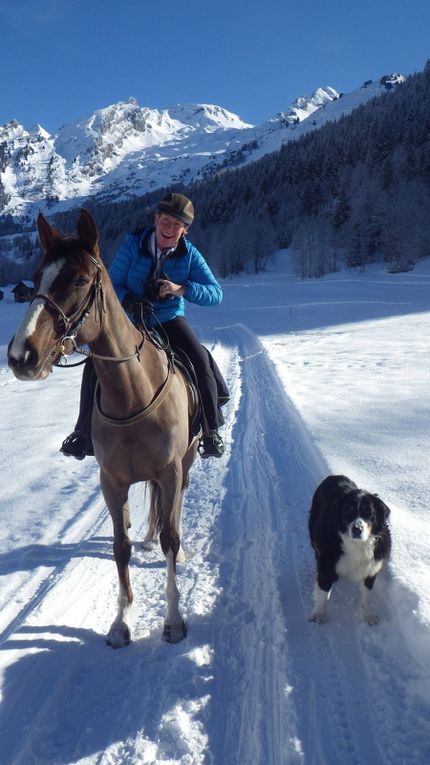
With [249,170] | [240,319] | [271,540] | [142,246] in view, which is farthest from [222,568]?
[249,170]

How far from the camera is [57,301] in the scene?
8.64 ft

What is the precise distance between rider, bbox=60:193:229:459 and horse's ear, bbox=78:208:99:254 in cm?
118

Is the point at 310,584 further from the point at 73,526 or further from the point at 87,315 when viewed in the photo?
the point at 87,315

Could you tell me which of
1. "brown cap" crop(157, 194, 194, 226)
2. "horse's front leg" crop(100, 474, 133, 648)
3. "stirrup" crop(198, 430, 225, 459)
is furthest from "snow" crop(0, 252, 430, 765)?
"brown cap" crop(157, 194, 194, 226)

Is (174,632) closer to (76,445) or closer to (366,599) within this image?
(366,599)

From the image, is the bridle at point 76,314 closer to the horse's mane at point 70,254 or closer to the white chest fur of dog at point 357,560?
the horse's mane at point 70,254

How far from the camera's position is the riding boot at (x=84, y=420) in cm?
423

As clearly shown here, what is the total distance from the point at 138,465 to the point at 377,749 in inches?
90.0

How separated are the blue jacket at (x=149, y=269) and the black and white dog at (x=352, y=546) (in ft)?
6.96

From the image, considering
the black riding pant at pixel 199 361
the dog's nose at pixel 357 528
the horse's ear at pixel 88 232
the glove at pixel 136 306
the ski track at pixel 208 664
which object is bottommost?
the ski track at pixel 208 664

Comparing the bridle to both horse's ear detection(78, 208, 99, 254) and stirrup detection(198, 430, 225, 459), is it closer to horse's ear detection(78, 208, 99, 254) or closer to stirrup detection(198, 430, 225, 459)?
horse's ear detection(78, 208, 99, 254)

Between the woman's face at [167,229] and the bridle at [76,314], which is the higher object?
the woman's face at [167,229]

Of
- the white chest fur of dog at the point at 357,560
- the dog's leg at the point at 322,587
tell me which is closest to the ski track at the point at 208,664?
the dog's leg at the point at 322,587

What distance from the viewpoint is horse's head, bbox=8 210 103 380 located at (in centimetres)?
247
